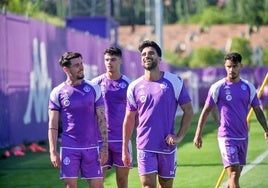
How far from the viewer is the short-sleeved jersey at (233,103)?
13430 mm

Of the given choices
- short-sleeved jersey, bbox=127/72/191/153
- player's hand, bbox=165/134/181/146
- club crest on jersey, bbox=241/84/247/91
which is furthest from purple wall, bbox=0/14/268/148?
player's hand, bbox=165/134/181/146

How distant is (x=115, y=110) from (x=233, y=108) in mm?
1645

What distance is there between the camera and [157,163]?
11.1 m

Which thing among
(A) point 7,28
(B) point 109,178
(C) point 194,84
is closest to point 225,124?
(B) point 109,178

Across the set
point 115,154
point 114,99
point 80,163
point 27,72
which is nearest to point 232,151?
point 115,154

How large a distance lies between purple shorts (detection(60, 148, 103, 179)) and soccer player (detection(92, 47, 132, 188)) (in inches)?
62.2

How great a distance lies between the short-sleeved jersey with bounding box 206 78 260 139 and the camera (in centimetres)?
1343

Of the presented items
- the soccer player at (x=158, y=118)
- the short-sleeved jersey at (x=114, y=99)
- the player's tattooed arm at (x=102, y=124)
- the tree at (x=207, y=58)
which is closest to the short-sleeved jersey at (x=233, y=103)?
the short-sleeved jersey at (x=114, y=99)

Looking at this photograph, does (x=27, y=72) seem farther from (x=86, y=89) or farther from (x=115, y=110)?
(x=86, y=89)

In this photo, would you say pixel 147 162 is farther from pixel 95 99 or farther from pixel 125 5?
pixel 125 5

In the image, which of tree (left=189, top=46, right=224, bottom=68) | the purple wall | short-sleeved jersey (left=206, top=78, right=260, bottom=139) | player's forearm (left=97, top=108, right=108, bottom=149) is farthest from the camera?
tree (left=189, top=46, right=224, bottom=68)

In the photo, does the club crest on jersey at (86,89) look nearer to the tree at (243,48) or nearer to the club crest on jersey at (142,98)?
the club crest on jersey at (142,98)

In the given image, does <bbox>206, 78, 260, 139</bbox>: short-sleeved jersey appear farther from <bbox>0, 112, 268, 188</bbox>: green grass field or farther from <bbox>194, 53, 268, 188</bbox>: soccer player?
<bbox>0, 112, 268, 188</bbox>: green grass field

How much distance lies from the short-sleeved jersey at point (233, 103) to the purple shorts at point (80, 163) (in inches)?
106
